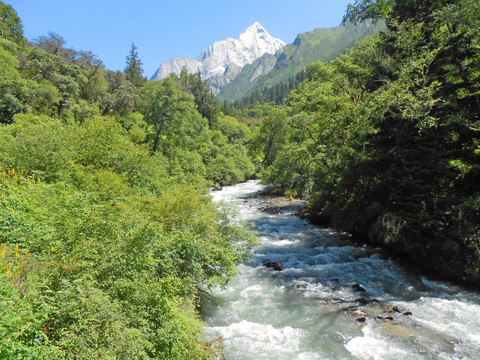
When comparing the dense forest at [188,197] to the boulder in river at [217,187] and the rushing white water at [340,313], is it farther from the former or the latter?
the boulder in river at [217,187]

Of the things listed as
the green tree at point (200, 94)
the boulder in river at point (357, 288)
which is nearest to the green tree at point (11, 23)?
the green tree at point (200, 94)

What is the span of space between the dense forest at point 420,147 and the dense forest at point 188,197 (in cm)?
8

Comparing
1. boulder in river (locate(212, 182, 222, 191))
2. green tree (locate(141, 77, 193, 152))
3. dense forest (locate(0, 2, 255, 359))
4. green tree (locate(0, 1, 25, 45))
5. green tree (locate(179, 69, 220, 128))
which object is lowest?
boulder in river (locate(212, 182, 222, 191))

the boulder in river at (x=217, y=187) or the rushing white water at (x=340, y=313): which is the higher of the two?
the boulder in river at (x=217, y=187)

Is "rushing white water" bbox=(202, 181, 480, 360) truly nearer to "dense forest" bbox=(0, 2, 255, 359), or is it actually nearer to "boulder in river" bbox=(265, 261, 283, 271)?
"boulder in river" bbox=(265, 261, 283, 271)

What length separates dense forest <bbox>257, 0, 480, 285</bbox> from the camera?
1172cm

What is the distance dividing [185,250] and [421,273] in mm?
11708

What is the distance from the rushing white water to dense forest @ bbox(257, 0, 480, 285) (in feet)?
6.61

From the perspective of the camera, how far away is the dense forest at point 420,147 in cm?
1172

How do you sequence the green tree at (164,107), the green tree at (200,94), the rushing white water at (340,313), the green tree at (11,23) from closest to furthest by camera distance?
the rushing white water at (340,313), the green tree at (164,107), the green tree at (11,23), the green tree at (200,94)

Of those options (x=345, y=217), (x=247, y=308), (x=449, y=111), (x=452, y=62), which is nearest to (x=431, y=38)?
(x=452, y=62)

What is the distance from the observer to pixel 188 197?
398 inches

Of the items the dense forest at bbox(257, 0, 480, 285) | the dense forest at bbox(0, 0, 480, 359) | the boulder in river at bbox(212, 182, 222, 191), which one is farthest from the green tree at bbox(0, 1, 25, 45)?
the dense forest at bbox(257, 0, 480, 285)

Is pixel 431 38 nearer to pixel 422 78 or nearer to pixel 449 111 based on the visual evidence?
pixel 422 78
